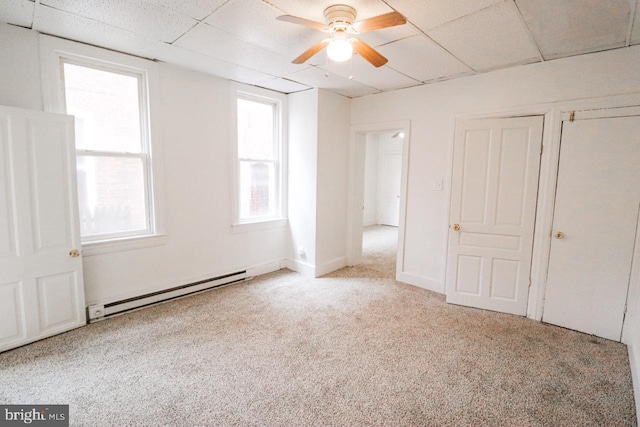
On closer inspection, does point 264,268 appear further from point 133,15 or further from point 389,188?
point 389,188

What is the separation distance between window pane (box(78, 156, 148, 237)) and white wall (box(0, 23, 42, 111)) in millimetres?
588

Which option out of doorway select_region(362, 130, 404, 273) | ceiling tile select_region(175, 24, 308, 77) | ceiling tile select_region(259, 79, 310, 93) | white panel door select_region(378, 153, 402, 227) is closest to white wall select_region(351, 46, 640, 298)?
ceiling tile select_region(259, 79, 310, 93)

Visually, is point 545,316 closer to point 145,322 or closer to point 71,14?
point 145,322

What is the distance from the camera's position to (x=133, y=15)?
2.27 metres

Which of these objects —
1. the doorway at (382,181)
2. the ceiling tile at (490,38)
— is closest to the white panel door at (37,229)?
the ceiling tile at (490,38)

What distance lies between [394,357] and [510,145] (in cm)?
241

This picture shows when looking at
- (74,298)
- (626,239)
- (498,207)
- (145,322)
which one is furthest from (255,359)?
(626,239)

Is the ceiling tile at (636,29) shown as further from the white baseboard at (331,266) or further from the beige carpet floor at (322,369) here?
the white baseboard at (331,266)

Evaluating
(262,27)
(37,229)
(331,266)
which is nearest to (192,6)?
(262,27)

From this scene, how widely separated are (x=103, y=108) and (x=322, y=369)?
3.15m

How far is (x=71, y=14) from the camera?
7.45 ft

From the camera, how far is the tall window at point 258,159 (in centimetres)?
413

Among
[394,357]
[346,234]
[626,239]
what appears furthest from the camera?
[346,234]

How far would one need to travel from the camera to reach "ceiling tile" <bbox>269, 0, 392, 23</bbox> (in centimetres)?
205
